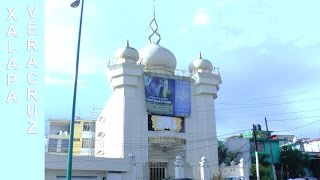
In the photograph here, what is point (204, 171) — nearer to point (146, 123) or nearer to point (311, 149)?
point (146, 123)

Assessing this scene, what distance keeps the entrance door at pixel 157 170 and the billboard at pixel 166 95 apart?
5249mm

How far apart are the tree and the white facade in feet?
41.8

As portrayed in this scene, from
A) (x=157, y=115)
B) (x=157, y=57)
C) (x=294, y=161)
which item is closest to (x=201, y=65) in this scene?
(x=157, y=57)

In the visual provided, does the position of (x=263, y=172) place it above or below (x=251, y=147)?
below

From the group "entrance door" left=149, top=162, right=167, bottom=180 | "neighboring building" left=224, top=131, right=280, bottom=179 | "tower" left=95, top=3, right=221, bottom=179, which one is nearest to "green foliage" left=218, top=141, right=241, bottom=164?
"neighboring building" left=224, top=131, right=280, bottom=179

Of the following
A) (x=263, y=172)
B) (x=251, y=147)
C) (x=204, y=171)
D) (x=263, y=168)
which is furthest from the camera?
(x=251, y=147)

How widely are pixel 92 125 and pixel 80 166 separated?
109 ft

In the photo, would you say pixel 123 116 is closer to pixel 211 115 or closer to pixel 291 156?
pixel 211 115

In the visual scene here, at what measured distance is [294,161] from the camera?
50.9 metres

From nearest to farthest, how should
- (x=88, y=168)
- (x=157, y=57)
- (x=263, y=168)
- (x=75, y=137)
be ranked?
1. (x=88, y=168)
2. (x=157, y=57)
3. (x=263, y=168)
4. (x=75, y=137)

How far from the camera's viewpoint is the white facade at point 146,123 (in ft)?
131

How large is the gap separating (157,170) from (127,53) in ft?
39.3

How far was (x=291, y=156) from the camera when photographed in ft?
167

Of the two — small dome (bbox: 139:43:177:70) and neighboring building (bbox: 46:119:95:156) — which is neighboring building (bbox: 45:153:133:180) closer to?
small dome (bbox: 139:43:177:70)
